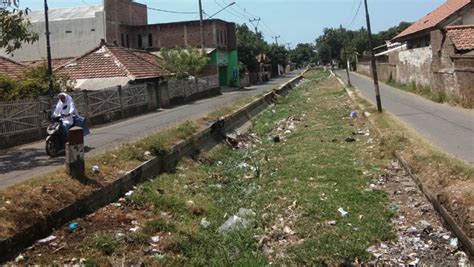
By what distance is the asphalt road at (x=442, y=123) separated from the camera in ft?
42.2

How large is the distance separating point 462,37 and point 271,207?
1847cm

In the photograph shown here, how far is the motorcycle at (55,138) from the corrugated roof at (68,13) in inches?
1648

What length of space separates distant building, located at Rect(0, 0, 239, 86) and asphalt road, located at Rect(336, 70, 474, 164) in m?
33.8

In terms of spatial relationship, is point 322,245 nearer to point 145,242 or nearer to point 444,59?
point 145,242

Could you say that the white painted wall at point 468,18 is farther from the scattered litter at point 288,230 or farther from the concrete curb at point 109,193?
the scattered litter at point 288,230

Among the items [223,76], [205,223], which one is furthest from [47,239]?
[223,76]

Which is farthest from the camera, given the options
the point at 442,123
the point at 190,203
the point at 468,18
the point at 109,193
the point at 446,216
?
the point at 468,18

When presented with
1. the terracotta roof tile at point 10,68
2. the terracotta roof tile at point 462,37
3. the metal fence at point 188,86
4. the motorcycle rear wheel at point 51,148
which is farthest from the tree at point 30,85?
the terracotta roof tile at point 462,37

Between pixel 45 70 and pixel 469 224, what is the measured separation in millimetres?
23312

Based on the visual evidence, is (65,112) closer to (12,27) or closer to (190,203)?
(12,27)

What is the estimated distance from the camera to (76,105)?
23.1 meters

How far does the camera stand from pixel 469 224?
682cm

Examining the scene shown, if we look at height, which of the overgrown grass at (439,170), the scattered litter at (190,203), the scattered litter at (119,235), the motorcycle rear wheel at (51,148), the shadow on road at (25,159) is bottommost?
the scattered litter at (119,235)

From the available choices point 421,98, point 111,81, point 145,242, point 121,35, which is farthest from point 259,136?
point 121,35
